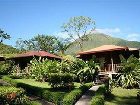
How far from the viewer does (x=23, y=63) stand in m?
46.3

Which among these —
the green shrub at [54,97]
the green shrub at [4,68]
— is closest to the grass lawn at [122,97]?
the green shrub at [54,97]

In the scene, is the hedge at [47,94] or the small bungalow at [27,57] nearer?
the hedge at [47,94]

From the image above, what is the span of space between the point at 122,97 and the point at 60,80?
6503mm

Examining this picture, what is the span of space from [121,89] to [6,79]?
49.0ft

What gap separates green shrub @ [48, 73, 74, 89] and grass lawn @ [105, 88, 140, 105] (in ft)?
16.0

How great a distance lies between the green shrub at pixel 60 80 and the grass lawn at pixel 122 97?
4.87m

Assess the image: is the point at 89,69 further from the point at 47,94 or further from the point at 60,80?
the point at 47,94

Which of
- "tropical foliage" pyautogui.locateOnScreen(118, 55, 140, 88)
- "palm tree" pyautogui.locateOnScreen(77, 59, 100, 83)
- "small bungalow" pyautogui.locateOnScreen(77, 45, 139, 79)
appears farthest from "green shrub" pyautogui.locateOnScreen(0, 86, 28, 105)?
"small bungalow" pyautogui.locateOnScreen(77, 45, 139, 79)

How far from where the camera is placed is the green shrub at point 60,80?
1021 inches

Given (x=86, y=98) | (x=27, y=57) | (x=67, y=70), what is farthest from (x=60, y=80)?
(x=27, y=57)

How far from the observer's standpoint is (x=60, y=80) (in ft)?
86.8

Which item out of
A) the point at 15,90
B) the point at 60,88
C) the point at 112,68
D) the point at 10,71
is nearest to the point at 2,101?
the point at 15,90

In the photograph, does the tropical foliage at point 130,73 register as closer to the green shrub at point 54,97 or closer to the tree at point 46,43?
the green shrub at point 54,97

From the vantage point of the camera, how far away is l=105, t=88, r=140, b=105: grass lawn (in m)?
22.1
